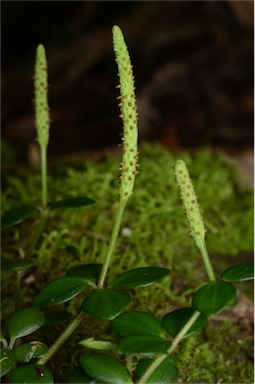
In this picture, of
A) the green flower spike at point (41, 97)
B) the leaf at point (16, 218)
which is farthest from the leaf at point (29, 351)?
the green flower spike at point (41, 97)

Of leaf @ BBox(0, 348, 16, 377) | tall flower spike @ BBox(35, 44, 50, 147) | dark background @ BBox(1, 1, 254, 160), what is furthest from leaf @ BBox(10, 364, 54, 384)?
dark background @ BBox(1, 1, 254, 160)

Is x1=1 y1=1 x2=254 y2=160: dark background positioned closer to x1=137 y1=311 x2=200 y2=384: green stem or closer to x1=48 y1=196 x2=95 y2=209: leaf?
x1=48 y1=196 x2=95 y2=209: leaf

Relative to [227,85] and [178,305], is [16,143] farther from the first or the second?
[178,305]

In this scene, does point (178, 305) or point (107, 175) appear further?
point (107, 175)

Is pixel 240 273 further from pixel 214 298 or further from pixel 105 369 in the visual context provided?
pixel 105 369

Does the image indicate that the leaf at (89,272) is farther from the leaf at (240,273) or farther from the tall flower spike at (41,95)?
the tall flower spike at (41,95)

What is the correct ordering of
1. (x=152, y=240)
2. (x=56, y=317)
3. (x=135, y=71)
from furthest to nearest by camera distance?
(x=135, y=71)
(x=152, y=240)
(x=56, y=317)

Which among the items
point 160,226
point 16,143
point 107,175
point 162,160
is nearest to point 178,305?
point 160,226

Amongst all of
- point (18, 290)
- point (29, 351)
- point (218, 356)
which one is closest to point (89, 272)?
point (29, 351)
